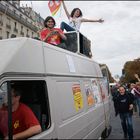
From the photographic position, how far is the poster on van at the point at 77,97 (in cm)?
491

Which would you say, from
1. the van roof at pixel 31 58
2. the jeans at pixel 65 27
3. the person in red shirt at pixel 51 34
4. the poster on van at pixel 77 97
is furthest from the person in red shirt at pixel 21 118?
the jeans at pixel 65 27

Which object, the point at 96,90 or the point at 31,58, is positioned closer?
the point at 31,58

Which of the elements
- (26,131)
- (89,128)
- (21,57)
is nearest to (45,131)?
(26,131)

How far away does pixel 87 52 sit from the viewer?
8078 mm

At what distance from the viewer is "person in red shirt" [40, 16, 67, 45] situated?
6.12m

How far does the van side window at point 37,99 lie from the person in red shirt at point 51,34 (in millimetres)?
2151

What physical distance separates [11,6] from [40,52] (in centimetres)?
6787

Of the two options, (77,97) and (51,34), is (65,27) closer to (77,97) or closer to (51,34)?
(51,34)

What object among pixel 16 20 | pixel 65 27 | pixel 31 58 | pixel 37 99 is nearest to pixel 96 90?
pixel 65 27

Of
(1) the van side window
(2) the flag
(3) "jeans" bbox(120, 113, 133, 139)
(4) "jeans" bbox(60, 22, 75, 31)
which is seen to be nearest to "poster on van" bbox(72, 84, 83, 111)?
(1) the van side window

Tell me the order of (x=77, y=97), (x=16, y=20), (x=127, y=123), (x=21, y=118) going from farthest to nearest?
(x=16, y=20), (x=127, y=123), (x=77, y=97), (x=21, y=118)

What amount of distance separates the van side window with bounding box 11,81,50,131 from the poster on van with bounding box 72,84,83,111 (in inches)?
38.3

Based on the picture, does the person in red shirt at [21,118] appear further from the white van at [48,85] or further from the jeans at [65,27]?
the jeans at [65,27]

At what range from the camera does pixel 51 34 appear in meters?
6.12
